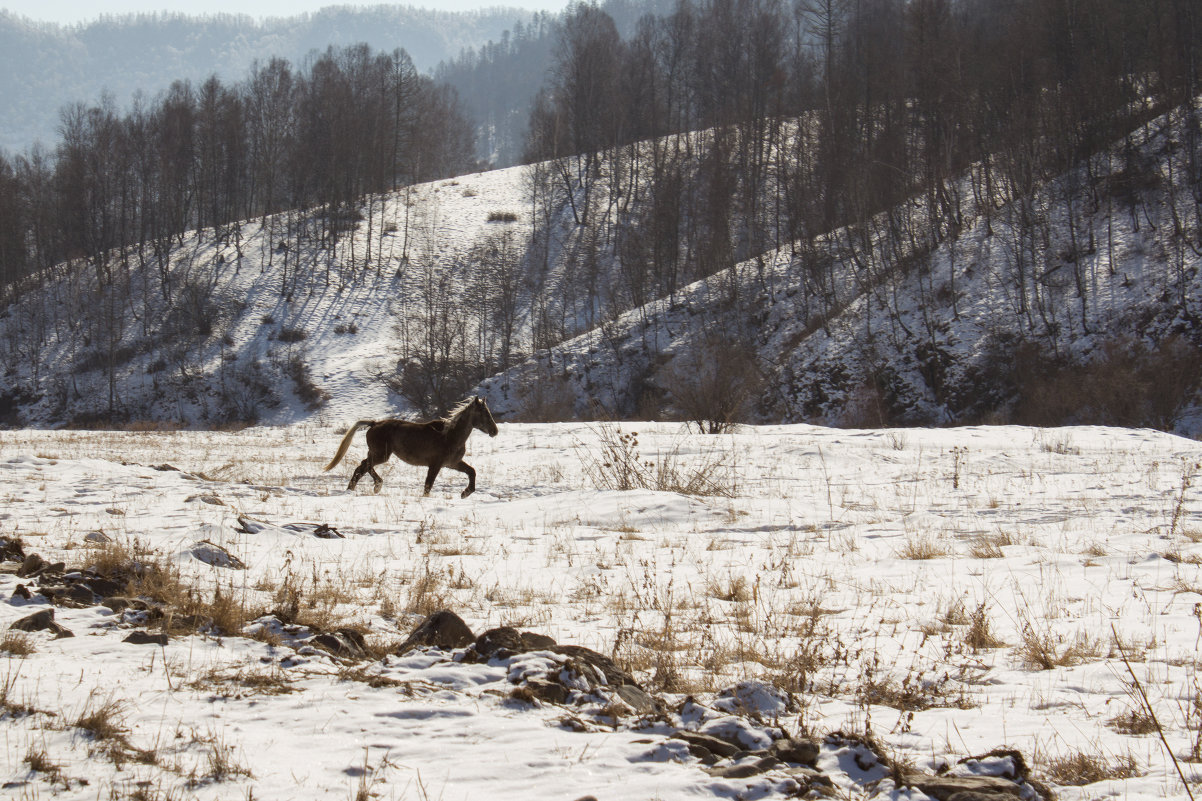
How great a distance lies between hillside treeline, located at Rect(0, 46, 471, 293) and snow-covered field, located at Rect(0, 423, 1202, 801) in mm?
58295

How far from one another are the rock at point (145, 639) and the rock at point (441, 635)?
1329 mm

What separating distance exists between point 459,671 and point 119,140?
7687cm

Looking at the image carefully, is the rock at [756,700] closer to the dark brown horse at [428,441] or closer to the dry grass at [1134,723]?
the dry grass at [1134,723]

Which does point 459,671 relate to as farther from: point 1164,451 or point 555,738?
point 1164,451

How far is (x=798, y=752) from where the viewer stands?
10.6 feet

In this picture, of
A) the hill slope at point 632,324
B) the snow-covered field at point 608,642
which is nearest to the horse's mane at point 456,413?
the snow-covered field at point 608,642

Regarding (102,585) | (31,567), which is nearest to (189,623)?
(102,585)

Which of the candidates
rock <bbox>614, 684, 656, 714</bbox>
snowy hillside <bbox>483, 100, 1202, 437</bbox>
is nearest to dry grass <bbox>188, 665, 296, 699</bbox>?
rock <bbox>614, 684, 656, 714</bbox>

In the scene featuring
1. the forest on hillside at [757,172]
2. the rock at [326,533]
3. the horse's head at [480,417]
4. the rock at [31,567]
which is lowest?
the rock at [326,533]

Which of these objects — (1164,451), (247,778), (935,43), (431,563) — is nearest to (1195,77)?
(935,43)

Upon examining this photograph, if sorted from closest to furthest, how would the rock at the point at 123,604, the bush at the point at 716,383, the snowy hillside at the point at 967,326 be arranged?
the rock at the point at 123,604
the bush at the point at 716,383
the snowy hillside at the point at 967,326

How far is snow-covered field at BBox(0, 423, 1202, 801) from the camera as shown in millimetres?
3117

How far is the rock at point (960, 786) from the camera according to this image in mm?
2881

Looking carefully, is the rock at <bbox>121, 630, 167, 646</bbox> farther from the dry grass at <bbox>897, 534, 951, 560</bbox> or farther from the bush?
the bush
